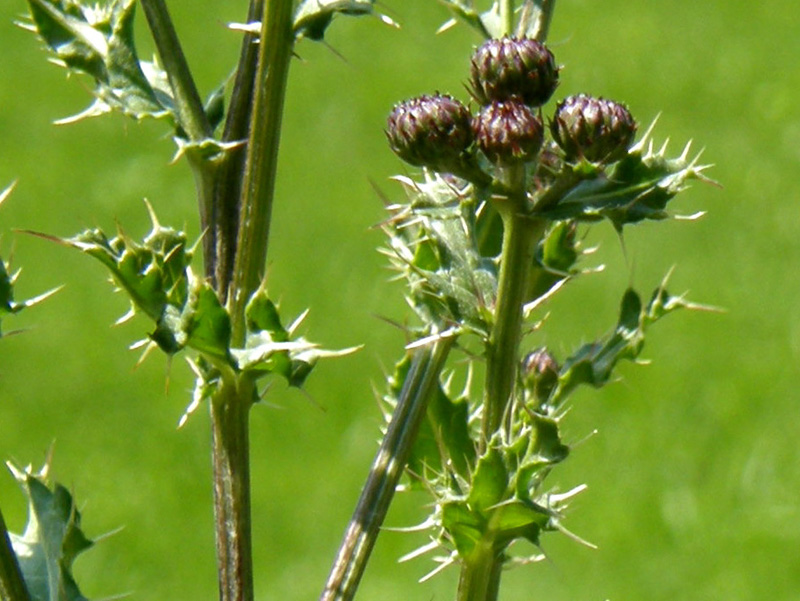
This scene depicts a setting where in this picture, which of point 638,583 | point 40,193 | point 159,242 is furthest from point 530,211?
point 40,193

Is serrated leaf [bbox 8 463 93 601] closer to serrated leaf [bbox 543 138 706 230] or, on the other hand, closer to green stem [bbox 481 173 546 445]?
green stem [bbox 481 173 546 445]

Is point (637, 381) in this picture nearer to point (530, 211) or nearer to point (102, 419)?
point (102, 419)

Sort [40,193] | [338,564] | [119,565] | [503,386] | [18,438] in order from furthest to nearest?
[40,193] → [18,438] → [119,565] → [338,564] → [503,386]

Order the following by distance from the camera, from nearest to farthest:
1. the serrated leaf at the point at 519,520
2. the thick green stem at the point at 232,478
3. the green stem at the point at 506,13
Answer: the serrated leaf at the point at 519,520 → the thick green stem at the point at 232,478 → the green stem at the point at 506,13

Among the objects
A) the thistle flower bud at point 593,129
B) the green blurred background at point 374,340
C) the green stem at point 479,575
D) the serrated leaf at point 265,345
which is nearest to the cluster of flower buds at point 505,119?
the thistle flower bud at point 593,129

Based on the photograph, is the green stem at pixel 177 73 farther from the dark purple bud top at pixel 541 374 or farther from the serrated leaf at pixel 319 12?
the dark purple bud top at pixel 541 374

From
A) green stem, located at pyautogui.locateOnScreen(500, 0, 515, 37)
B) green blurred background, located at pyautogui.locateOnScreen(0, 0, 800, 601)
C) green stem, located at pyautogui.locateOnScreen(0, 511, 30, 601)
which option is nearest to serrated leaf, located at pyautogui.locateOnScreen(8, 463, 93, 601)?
green stem, located at pyautogui.locateOnScreen(0, 511, 30, 601)

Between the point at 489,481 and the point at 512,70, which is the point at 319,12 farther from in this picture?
the point at 489,481
